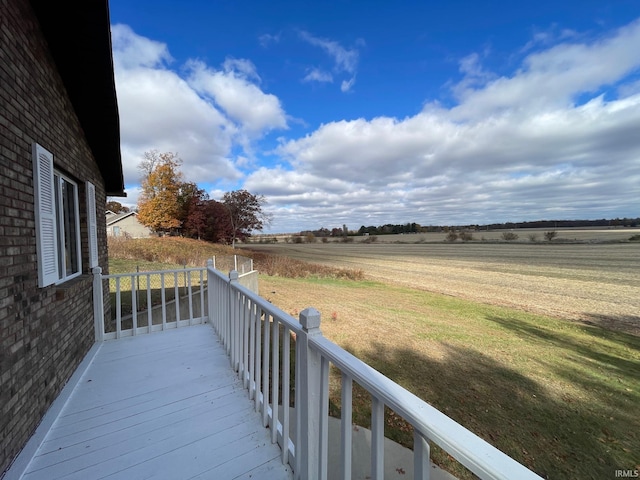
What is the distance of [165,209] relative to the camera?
89.1 feet

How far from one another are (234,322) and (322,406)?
6.15ft

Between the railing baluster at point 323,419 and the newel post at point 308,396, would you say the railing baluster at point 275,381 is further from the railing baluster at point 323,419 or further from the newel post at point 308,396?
the railing baluster at point 323,419

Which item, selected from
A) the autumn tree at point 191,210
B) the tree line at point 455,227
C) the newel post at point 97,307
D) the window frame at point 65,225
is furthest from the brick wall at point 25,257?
the tree line at point 455,227

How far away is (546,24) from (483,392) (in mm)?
9304

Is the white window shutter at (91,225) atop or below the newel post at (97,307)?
atop

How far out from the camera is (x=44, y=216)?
2.53m

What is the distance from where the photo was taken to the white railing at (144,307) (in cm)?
395

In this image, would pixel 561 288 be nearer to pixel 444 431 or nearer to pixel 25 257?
pixel 444 431

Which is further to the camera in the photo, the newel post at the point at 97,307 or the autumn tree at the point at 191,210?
the autumn tree at the point at 191,210

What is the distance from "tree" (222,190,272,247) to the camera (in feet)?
114

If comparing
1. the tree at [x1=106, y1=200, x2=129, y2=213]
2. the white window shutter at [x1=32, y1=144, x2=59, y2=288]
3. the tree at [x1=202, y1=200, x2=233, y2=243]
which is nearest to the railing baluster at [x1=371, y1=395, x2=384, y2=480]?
the white window shutter at [x1=32, y1=144, x2=59, y2=288]

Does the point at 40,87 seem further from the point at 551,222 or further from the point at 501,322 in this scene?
the point at 551,222

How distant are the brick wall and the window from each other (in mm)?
78

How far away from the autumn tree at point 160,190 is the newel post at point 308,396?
1167 inches
